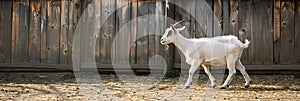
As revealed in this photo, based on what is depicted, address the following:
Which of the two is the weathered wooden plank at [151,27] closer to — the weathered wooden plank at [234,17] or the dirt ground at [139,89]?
the dirt ground at [139,89]

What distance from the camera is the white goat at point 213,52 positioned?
698 centimetres

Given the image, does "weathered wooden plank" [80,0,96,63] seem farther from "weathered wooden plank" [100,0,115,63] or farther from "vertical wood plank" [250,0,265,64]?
"vertical wood plank" [250,0,265,64]

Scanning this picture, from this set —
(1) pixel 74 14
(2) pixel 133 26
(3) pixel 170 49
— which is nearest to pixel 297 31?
(3) pixel 170 49

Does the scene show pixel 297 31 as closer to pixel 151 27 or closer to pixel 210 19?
pixel 210 19

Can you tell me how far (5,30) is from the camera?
30.0 feet

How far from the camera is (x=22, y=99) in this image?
5691mm

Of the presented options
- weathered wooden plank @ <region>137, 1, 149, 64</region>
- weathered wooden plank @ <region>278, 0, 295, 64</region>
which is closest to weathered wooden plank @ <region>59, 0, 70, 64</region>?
weathered wooden plank @ <region>137, 1, 149, 64</region>

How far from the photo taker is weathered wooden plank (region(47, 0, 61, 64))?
9.03 metres

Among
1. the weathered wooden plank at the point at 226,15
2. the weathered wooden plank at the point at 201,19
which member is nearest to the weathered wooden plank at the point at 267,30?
the weathered wooden plank at the point at 226,15

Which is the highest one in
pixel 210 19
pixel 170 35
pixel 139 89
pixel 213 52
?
pixel 210 19

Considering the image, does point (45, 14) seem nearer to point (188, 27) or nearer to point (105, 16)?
point (105, 16)

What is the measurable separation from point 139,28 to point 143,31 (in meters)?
0.11

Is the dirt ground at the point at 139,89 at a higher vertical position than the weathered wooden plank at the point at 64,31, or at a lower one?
lower

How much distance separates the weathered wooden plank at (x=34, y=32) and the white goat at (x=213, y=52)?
317cm
